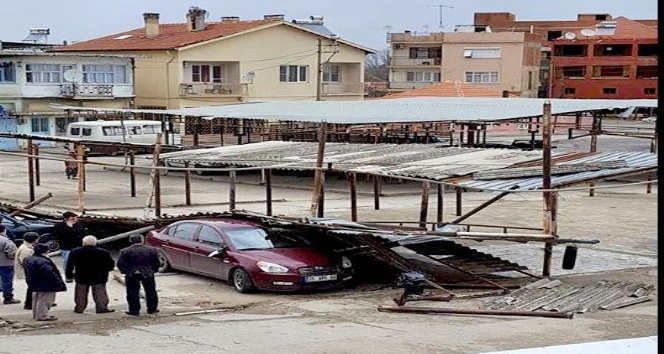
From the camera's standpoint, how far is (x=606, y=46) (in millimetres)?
78625

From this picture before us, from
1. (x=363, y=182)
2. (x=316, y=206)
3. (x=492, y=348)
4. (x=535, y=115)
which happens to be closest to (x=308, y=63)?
(x=363, y=182)

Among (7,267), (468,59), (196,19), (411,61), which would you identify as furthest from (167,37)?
(7,267)

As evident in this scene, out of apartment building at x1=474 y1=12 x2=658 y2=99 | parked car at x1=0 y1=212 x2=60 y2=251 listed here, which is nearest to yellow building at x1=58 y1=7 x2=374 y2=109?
apartment building at x1=474 y1=12 x2=658 y2=99

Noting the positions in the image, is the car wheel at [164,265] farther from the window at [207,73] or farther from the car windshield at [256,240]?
the window at [207,73]

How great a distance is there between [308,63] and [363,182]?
26.5m

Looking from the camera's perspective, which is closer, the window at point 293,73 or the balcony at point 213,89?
the balcony at point 213,89

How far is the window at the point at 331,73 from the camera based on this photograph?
61.2 metres

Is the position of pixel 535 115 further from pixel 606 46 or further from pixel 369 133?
pixel 606 46

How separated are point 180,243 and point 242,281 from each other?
1868mm

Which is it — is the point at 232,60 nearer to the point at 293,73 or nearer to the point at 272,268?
the point at 293,73

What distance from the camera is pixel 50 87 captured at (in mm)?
48188

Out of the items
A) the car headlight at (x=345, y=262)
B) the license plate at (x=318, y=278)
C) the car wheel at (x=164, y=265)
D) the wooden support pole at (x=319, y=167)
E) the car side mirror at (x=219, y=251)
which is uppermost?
the wooden support pole at (x=319, y=167)

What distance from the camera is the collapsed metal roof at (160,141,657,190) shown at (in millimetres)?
15789

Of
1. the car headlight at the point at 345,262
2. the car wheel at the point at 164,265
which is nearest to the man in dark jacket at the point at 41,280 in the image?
the car wheel at the point at 164,265
